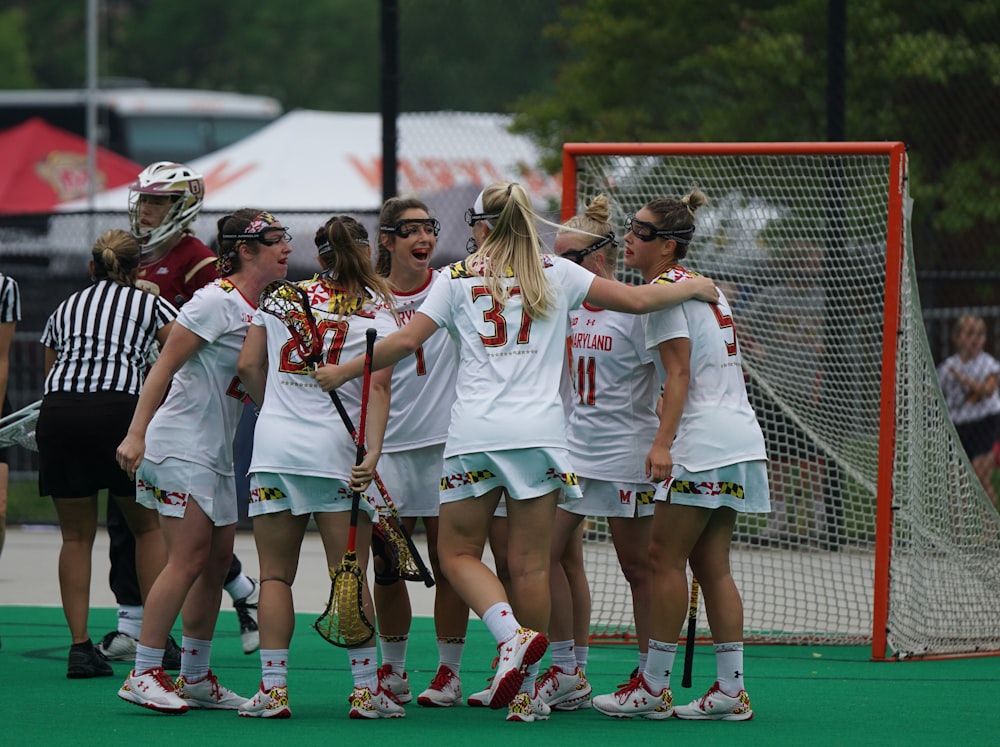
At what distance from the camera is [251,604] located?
7688 millimetres

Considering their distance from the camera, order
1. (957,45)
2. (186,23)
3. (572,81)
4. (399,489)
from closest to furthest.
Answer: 1. (399,489)
2. (957,45)
3. (572,81)
4. (186,23)

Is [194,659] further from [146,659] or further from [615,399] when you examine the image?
[615,399]

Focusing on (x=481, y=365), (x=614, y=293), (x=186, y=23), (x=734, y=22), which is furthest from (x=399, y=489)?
(x=186, y=23)

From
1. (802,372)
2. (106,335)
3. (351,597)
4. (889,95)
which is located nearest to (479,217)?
(351,597)

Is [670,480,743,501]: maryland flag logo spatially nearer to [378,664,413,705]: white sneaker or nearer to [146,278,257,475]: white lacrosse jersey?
[378,664,413,705]: white sneaker

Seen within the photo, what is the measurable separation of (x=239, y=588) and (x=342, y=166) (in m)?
12.5

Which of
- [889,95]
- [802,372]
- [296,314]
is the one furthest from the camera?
[889,95]

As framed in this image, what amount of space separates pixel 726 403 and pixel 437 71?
8328 mm

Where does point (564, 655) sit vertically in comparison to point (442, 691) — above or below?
above

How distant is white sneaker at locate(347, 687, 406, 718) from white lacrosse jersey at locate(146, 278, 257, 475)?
3.22ft

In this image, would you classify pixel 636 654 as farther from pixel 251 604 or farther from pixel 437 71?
pixel 437 71

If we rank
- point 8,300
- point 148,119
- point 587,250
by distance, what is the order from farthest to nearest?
point 148,119, point 8,300, point 587,250

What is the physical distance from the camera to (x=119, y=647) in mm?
7344

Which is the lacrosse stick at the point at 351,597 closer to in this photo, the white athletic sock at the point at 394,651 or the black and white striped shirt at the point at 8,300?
the white athletic sock at the point at 394,651
